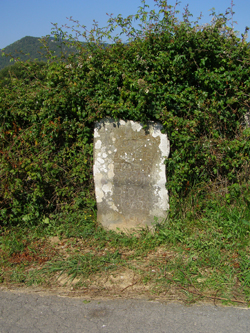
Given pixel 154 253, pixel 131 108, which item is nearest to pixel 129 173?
pixel 131 108

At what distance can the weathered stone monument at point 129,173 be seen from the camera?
3.96m

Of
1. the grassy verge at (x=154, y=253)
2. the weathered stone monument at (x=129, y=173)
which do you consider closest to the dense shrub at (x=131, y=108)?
the weathered stone monument at (x=129, y=173)

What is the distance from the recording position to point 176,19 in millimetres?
4191

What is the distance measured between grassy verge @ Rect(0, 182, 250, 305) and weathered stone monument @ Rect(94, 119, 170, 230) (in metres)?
0.20

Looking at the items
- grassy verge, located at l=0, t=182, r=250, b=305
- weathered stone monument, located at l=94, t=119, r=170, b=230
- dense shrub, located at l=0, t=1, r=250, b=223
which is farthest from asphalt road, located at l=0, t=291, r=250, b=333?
dense shrub, located at l=0, t=1, r=250, b=223

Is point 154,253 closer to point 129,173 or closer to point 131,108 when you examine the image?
point 129,173

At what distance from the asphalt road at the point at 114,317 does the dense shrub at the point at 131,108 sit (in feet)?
5.10

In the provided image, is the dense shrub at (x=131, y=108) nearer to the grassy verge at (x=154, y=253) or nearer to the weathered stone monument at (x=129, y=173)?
the weathered stone monument at (x=129, y=173)

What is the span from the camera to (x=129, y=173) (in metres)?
4.04

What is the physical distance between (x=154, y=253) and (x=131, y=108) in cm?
187

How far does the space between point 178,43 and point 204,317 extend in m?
3.21

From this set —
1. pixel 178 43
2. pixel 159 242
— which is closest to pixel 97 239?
pixel 159 242

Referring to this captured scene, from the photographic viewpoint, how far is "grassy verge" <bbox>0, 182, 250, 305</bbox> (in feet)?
10.1

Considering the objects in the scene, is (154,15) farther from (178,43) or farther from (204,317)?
(204,317)
